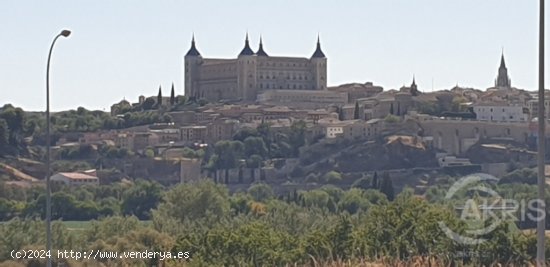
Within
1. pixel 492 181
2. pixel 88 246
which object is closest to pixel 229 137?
pixel 492 181

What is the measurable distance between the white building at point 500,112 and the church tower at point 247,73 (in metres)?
25.0

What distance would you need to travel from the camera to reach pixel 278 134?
118125 mm

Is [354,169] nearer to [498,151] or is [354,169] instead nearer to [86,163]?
[498,151]

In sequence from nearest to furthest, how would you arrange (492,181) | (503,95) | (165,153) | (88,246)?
(88,246)
(492,181)
(165,153)
(503,95)

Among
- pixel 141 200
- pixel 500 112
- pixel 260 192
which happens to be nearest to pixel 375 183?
pixel 260 192

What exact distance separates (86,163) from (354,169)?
63.9 ft

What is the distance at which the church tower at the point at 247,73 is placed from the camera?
136 m

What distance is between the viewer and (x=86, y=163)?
110 metres

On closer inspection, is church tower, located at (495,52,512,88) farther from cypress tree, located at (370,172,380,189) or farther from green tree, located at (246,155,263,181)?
cypress tree, located at (370,172,380,189)

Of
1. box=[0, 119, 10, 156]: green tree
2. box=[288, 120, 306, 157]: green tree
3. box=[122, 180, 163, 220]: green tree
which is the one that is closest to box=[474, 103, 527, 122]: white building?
box=[288, 120, 306, 157]: green tree

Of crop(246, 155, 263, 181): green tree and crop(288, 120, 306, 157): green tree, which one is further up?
crop(288, 120, 306, 157): green tree

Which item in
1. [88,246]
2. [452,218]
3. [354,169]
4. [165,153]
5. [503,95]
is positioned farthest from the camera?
[503,95]

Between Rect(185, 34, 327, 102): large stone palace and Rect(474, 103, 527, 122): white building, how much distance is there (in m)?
23.9

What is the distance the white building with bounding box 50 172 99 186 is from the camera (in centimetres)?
9219
